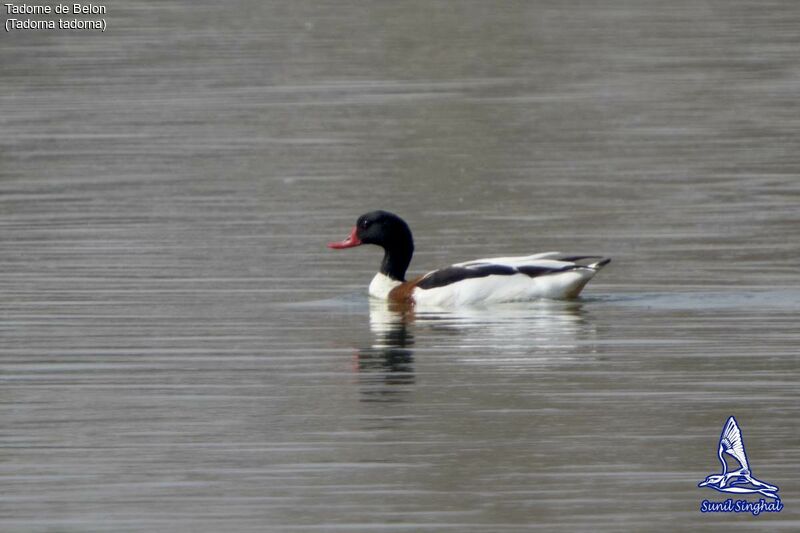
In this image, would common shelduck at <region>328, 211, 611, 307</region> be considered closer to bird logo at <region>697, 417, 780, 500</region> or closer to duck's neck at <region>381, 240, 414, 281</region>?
duck's neck at <region>381, 240, 414, 281</region>

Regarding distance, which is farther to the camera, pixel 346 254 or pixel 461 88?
pixel 461 88

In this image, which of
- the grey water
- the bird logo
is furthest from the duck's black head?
the bird logo

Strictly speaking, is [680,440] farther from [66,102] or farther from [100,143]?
[66,102]

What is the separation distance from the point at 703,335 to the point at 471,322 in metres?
1.96

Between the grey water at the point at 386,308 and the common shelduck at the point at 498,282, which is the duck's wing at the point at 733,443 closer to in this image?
the grey water at the point at 386,308

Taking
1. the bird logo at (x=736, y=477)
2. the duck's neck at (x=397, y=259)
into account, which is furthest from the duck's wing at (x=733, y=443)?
the duck's neck at (x=397, y=259)

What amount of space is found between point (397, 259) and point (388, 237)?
0.79 feet

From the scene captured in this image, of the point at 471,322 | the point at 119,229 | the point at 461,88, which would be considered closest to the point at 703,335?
the point at 471,322

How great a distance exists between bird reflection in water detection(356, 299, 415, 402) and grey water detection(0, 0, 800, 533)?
42 mm

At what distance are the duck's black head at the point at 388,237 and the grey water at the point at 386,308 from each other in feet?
1.44

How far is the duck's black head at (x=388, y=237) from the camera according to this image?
16.1 metres

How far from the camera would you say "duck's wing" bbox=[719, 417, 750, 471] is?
9.59 m

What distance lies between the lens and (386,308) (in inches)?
601

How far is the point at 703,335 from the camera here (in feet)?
43.1
